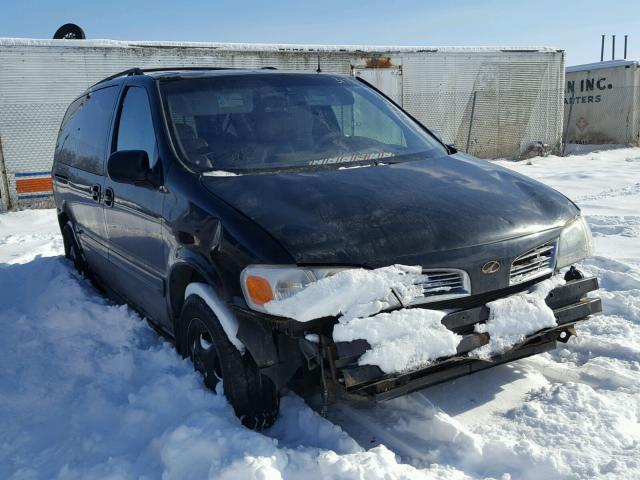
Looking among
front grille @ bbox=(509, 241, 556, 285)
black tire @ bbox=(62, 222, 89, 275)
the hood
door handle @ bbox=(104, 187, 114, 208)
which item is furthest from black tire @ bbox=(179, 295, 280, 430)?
black tire @ bbox=(62, 222, 89, 275)

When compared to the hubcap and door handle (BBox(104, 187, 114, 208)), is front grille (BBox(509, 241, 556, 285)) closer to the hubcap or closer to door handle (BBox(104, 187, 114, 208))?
the hubcap

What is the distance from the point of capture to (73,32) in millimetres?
11984

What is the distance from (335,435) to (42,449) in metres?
1.38

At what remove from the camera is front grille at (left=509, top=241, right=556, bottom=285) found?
2.84m

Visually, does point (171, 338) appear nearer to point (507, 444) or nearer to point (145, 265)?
point (145, 265)

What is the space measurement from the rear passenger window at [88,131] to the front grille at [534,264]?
2.91 metres

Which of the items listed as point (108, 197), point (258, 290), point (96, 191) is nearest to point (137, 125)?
point (108, 197)

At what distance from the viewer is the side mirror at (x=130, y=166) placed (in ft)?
10.8

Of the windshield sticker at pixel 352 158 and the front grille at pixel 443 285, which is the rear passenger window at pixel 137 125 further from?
the front grille at pixel 443 285

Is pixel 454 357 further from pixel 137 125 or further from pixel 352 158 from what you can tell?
pixel 137 125

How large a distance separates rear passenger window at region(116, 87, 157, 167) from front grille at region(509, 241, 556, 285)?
1.98 m

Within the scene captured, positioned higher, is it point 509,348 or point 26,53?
point 26,53

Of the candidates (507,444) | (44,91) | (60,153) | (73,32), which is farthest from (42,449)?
(73,32)

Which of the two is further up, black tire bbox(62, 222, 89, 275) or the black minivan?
the black minivan
